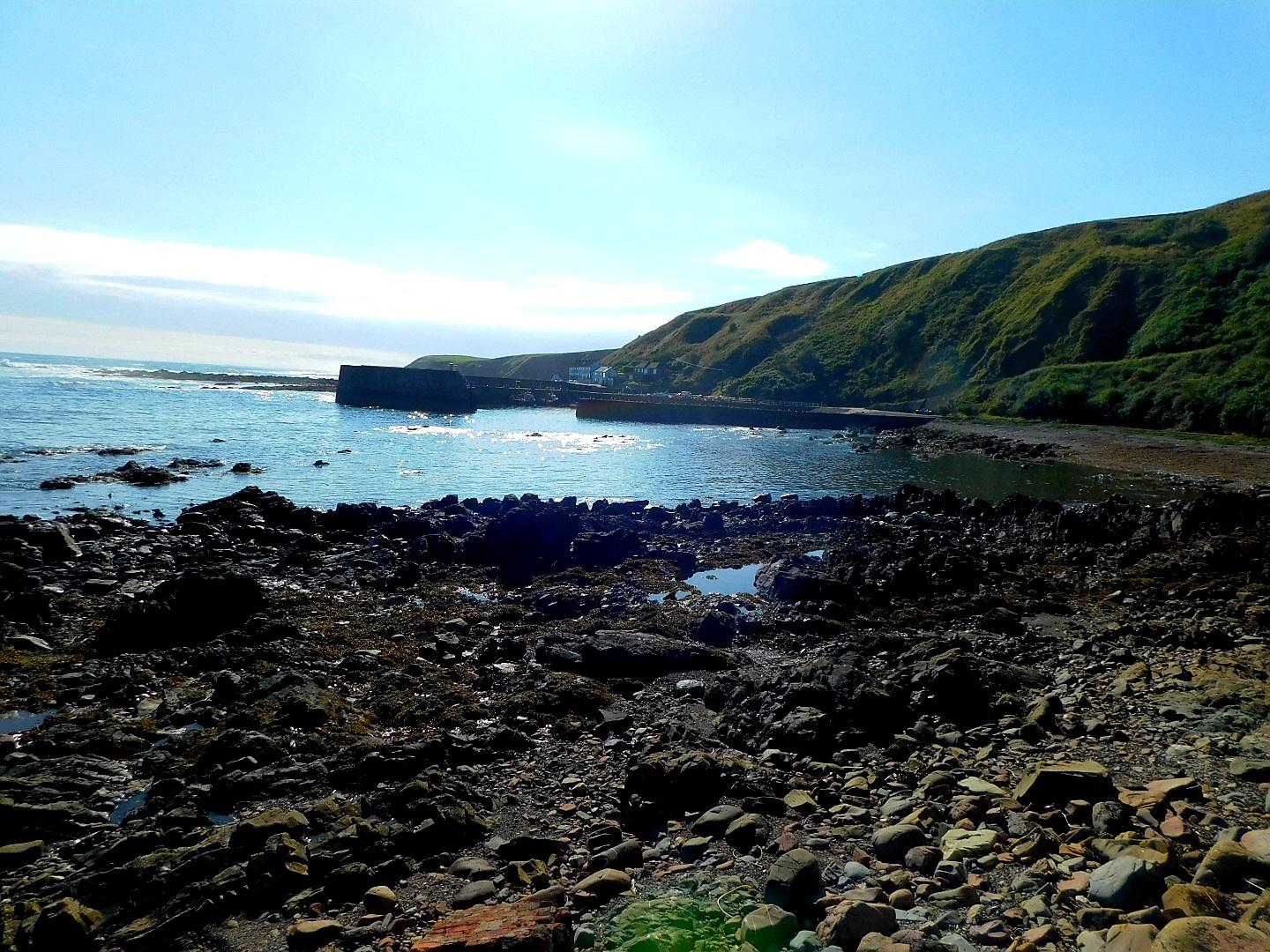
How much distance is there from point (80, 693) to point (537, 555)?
1200 centimetres

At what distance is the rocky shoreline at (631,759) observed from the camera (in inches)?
221

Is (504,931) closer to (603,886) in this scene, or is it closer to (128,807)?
(603,886)

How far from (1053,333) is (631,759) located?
110 meters

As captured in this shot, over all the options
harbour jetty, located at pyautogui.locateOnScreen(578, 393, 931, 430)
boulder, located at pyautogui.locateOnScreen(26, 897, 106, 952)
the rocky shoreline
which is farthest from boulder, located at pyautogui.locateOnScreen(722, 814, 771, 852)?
harbour jetty, located at pyautogui.locateOnScreen(578, 393, 931, 430)

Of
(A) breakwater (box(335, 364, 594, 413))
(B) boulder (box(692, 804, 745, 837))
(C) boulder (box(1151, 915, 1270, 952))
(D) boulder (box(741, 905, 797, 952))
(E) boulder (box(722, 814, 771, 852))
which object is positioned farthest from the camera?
(A) breakwater (box(335, 364, 594, 413))

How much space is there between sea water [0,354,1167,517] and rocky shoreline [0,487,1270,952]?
53.2ft

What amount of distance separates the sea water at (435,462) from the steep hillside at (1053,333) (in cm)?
2524

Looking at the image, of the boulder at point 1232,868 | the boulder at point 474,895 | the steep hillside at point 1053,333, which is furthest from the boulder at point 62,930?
the steep hillside at point 1053,333

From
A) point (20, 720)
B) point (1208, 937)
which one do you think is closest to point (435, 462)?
point (20, 720)

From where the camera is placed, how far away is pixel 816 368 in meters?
131

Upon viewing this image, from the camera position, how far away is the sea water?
34.0 metres

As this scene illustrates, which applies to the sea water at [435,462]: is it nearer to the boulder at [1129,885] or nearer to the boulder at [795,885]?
the boulder at [795,885]

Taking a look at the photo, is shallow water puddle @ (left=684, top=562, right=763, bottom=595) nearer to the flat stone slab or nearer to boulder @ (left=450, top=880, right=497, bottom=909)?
boulder @ (left=450, top=880, right=497, bottom=909)

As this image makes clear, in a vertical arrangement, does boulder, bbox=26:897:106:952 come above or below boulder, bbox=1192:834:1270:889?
below
